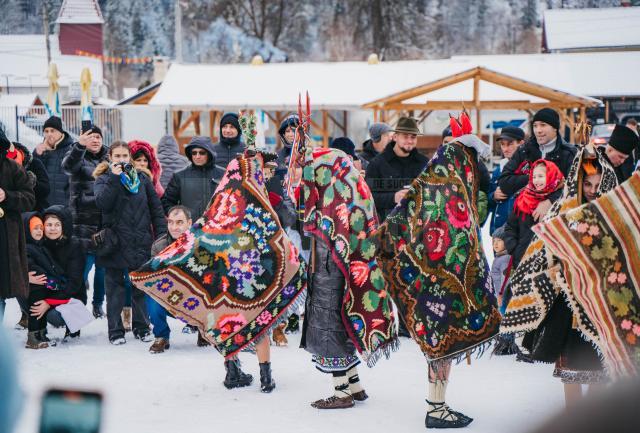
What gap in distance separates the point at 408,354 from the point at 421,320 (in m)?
2.16

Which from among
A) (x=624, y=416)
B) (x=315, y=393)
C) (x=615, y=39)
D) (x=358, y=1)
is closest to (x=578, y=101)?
(x=315, y=393)

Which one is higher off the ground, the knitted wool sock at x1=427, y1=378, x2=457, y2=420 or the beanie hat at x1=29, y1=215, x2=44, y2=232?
the beanie hat at x1=29, y1=215, x2=44, y2=232

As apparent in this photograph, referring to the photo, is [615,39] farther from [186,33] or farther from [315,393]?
[186,33]

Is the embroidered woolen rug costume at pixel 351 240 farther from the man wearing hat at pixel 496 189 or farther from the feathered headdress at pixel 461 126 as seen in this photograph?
the man wearing hat at pixel 496 189

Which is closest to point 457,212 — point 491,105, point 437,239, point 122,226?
point 437,239

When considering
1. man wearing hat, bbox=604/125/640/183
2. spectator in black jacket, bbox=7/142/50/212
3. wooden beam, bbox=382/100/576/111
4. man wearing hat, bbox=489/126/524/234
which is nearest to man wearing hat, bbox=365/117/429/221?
man wearing hat, bbox=489/126/524/234

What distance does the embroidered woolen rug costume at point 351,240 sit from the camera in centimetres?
576

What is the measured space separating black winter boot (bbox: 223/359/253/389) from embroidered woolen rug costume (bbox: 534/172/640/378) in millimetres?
2693

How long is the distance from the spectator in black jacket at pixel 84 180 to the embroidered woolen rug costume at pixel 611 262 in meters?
5.20

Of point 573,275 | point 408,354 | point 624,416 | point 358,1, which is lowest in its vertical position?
point 408,354

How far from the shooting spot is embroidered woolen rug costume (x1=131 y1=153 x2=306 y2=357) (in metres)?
6.16

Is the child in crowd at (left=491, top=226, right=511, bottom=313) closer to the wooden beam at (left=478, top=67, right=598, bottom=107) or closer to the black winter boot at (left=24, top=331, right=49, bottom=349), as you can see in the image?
the black winter boot at (left=24, top=331, right=49, bottom=349)

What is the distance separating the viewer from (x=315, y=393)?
6297 millimetres

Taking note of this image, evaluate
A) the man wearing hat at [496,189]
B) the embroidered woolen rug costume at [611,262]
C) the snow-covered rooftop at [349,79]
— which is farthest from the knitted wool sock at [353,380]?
the snow-covered rooftop at [349,79]
